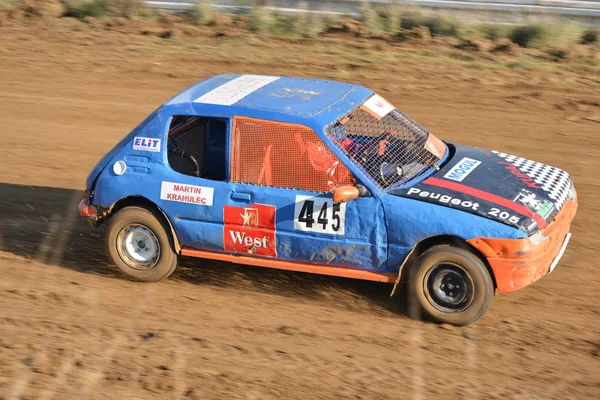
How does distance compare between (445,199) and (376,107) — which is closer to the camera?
(445,199)

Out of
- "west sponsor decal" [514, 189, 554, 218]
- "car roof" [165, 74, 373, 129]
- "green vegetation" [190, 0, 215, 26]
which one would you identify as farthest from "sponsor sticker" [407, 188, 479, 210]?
"green vegetation" [190, 0, 215, 26]

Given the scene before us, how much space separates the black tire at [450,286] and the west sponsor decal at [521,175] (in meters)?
0.91

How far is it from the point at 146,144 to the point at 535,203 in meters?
3.20

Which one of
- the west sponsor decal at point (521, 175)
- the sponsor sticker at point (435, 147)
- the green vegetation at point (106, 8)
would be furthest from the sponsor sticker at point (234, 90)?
the green vegetation at point (106, 8)

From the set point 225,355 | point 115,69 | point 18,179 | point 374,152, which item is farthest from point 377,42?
point 225,355

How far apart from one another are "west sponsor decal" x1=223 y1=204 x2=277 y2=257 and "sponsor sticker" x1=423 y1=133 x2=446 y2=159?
150cm

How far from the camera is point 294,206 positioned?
6.39 m

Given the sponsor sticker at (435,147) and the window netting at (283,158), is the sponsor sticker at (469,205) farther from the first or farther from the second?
the sponsor sticker at (435,147)

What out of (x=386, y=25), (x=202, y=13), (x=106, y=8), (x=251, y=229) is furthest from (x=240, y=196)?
(x=106, y=8)

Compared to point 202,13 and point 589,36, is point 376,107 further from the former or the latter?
point 202,13

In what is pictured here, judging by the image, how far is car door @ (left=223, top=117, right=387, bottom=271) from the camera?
20.6 ft

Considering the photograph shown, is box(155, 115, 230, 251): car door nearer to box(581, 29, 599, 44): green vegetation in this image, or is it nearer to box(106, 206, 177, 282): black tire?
box(106, 206, 177, 282): black tire

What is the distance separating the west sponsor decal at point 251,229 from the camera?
6496 mm

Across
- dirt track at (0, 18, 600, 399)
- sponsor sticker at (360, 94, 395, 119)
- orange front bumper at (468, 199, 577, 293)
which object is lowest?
dirt track at (0, 18, 600, 399)
